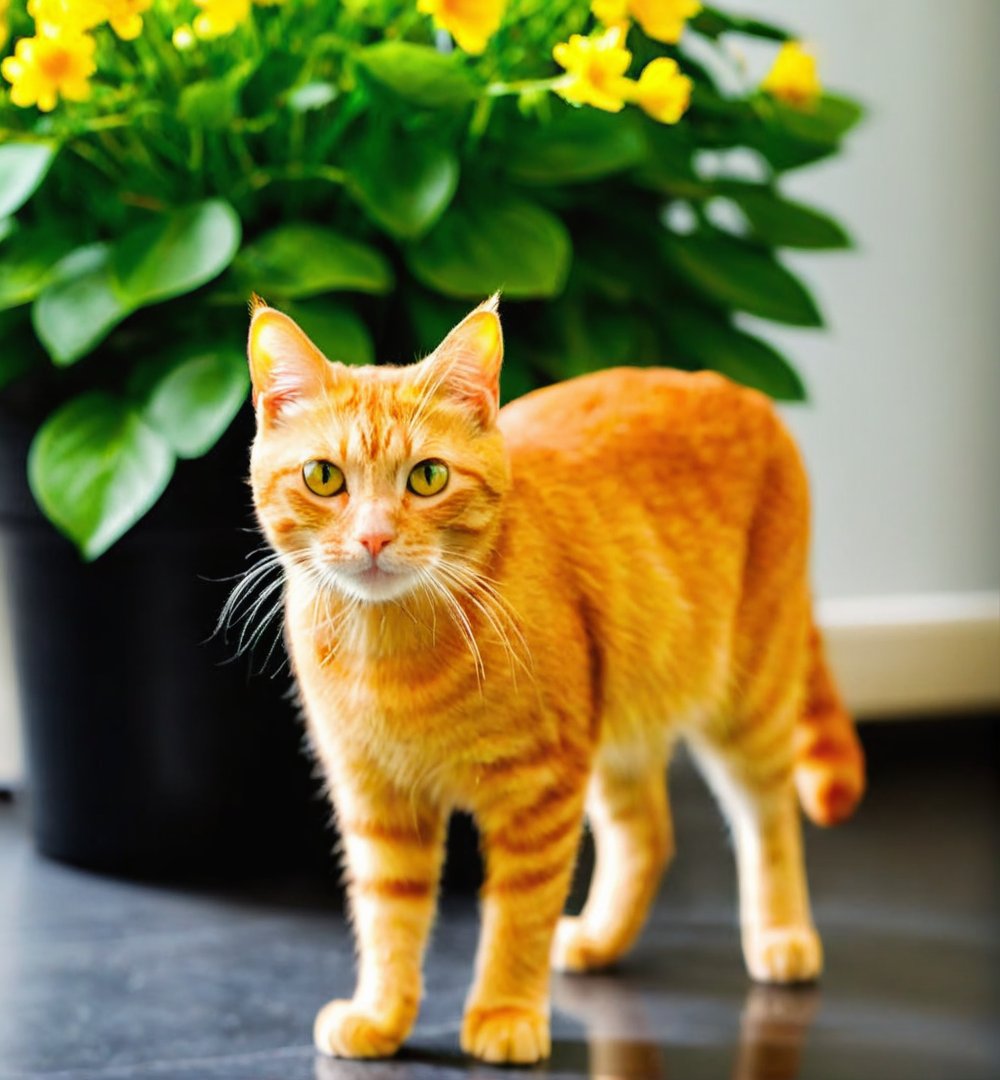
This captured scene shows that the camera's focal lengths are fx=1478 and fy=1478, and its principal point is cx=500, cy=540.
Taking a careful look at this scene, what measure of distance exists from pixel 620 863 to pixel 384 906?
26cm

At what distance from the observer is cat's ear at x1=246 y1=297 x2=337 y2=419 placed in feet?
2.81

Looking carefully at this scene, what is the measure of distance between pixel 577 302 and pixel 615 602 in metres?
0.44

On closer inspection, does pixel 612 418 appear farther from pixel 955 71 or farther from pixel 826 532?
pixel 955 71

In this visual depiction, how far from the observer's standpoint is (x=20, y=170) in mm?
1166

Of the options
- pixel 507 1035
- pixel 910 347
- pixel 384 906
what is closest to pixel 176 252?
pixel 384 906

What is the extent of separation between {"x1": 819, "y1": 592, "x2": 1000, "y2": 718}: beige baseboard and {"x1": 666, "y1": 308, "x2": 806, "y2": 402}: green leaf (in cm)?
54

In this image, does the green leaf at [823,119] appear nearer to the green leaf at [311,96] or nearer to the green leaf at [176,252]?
the green leaf at [311,96]

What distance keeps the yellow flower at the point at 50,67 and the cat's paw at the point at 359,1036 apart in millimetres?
666

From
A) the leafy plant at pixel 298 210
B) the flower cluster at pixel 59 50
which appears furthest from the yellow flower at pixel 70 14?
the leafy plant at pixel 298 210

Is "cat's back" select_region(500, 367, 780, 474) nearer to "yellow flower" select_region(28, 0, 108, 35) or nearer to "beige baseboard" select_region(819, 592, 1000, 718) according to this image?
"yellow flower" select_region(28, 0, 108, 35)

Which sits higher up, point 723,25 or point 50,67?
point 50,67

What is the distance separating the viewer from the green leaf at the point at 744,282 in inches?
55.7

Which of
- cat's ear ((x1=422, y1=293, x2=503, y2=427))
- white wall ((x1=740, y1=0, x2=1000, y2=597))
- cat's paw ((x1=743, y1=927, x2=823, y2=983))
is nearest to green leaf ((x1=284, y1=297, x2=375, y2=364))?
cat's ear ((x1=422, y1=293, x2=503, y2=427))

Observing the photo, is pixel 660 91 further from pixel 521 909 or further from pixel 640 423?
pixel 521 909
